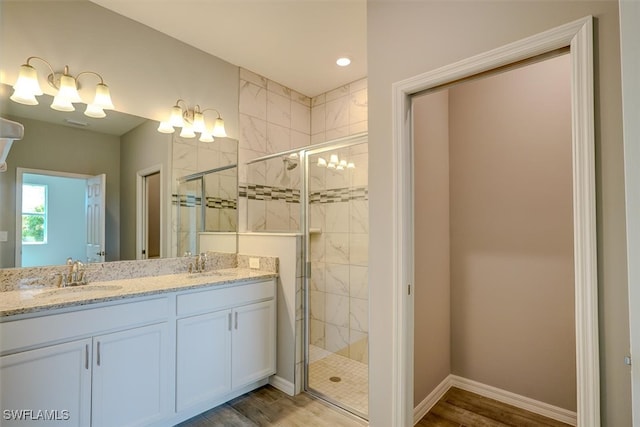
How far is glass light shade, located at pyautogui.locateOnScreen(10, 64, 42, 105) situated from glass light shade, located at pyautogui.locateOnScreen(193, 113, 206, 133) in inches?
38.2

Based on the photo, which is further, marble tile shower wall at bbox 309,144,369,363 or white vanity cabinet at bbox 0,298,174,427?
marble tile shower wall at bbox 309,144,369,363

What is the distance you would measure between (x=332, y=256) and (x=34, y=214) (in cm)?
205

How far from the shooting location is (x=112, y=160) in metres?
2.18

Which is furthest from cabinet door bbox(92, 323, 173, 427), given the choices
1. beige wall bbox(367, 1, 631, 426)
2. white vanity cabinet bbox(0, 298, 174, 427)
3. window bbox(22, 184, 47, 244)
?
beige wall bbox(367, 1, 631, 426)

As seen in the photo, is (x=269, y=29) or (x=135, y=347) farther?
(x=269, y=29)

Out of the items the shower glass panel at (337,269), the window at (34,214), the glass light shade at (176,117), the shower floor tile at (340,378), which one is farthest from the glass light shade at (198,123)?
the shower floor tile at (340,378)

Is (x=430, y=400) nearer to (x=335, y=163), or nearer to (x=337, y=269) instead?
(x=337, y=269)

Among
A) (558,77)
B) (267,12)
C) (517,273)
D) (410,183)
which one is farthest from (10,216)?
(558,77)

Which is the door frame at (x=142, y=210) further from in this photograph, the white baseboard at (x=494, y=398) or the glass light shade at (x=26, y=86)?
the white baseboard at (x=494, y=398)

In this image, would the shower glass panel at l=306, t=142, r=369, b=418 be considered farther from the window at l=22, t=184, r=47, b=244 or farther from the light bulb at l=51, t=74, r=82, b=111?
the window at l=22, t=184, r=47, b=244

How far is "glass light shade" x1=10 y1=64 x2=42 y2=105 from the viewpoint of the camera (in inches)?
69.7

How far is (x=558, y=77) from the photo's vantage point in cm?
212

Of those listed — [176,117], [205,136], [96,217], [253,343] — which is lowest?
[253,343]

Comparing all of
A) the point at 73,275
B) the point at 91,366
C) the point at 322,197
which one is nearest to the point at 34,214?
the point at 73,275
